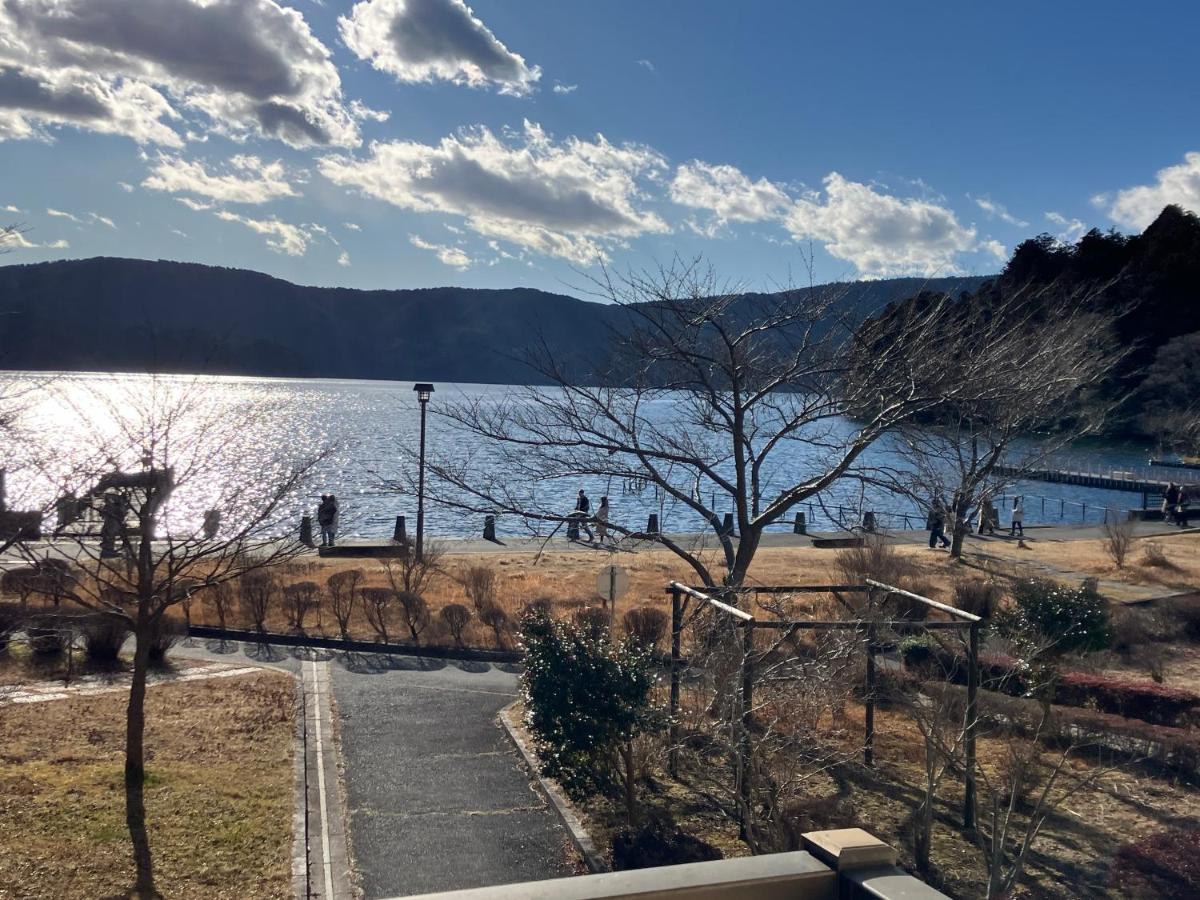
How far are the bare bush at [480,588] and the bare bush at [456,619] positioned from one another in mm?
1211

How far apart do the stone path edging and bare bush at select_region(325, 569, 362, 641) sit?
6.45 meters

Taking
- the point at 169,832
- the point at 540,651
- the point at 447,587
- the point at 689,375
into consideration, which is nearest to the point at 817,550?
the point at 447,587

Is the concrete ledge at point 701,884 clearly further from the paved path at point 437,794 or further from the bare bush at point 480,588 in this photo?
the bare bush at point 480,588

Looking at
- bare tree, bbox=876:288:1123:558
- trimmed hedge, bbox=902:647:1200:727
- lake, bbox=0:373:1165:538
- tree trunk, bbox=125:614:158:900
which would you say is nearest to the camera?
tree trunk, bbox=125:614:158:900

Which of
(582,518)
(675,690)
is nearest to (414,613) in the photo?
(582,518)


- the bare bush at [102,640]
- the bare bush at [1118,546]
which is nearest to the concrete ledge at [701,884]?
the bare bush at [102,640]

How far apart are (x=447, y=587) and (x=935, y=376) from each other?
13492 mm

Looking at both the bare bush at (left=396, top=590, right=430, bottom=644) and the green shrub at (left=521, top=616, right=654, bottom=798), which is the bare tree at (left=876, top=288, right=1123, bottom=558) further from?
the bare bush at (left=396, top=590, right=430, bottom=644)

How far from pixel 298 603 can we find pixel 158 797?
9397mm

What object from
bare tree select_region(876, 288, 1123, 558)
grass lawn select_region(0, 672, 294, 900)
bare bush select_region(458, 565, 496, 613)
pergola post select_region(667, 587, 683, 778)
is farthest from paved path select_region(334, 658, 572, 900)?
bare tree select_region(876, 288, 1123, 558)

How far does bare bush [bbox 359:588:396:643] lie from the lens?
Answer: 17.5 m

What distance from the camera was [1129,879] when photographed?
7430 millimetres

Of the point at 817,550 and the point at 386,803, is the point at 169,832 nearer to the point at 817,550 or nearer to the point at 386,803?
the point at 386,803

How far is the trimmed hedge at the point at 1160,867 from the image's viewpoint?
280 inches
